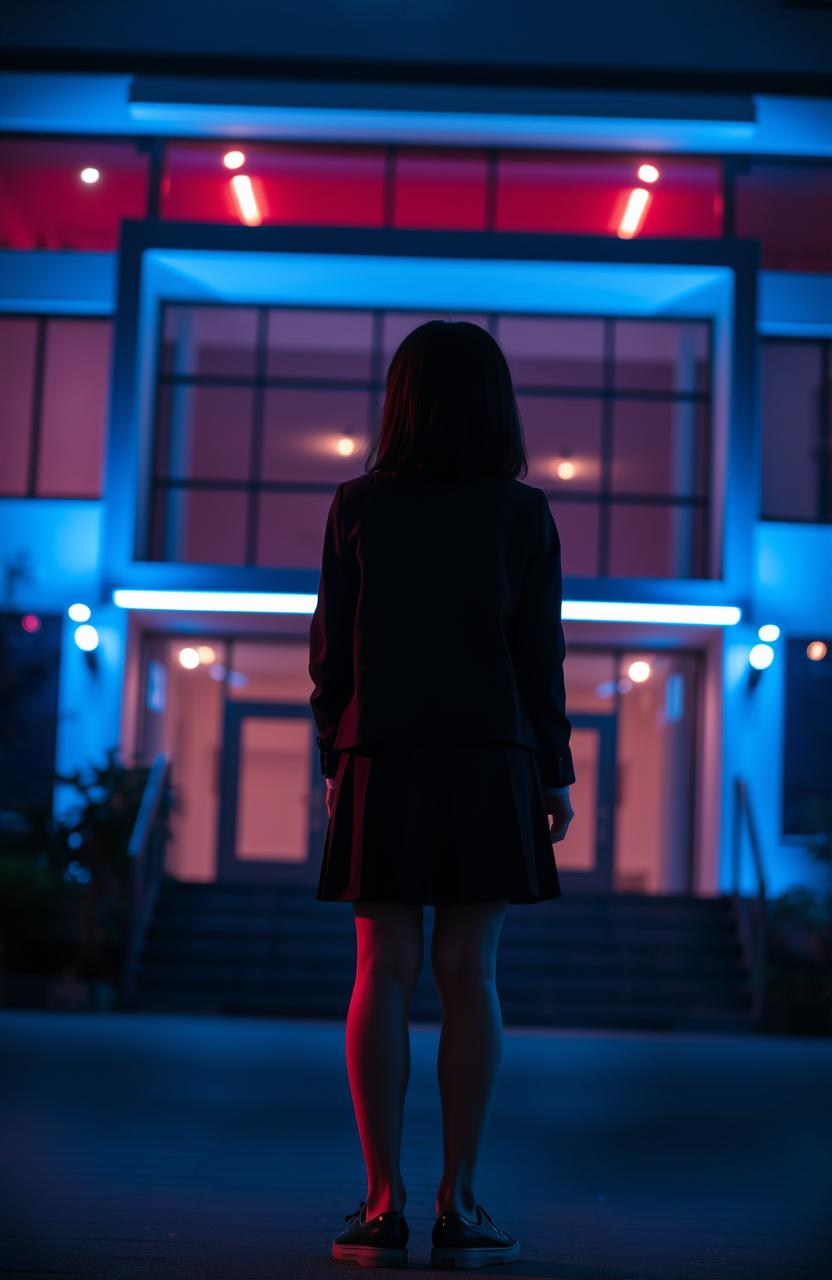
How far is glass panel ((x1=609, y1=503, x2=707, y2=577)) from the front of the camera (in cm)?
1627

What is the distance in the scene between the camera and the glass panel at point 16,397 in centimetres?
1614

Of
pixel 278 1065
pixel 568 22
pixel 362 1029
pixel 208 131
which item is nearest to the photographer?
pixel 362 1029

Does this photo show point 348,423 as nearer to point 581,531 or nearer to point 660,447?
point 581,531

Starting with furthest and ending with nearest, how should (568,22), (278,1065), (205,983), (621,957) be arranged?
→ (568,22)
(621,957)
(205,983)
(278,1065)

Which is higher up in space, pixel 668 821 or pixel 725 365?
pixel 725 365

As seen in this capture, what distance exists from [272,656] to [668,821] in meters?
4.25

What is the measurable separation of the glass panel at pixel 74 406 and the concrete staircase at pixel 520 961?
16.3 feet

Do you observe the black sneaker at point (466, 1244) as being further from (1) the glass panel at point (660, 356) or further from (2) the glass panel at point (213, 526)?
(1) the glass panel at point (660, 356)

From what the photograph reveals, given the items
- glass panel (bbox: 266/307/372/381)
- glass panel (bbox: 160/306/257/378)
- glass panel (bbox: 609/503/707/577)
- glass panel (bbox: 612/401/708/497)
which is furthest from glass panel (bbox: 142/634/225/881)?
glass panel (bbox: 612/401/708/497)

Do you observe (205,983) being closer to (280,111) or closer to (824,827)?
(824,827)

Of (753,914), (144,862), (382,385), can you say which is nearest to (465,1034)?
(144,862)

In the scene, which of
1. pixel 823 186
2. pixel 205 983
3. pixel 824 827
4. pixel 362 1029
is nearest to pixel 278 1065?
pixel 362 1029

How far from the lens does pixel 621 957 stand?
39.8 feet

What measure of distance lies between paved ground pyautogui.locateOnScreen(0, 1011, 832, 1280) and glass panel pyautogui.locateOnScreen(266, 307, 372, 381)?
1061 cm
